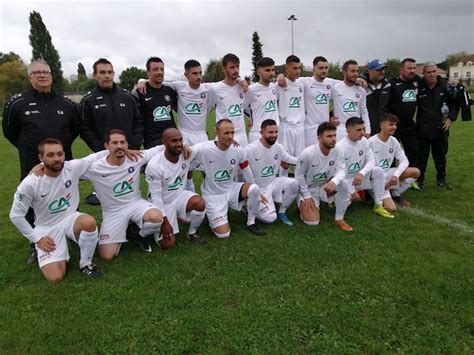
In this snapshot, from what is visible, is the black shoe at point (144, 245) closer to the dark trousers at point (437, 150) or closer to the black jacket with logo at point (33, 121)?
the black jacket with logo at point (33, 121)

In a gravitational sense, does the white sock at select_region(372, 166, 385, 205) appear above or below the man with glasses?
below

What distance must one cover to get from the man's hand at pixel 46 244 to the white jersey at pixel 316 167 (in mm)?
3399

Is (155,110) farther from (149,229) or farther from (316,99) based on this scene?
(316,99)

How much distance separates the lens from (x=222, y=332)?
3252 millimetres

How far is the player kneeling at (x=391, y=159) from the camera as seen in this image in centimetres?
643

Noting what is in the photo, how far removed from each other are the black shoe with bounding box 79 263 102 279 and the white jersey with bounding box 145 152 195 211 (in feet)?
3.54

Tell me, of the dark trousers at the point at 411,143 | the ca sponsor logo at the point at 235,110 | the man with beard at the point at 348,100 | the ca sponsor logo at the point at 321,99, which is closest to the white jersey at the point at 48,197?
the ca sponsor logo at the point at 235,110

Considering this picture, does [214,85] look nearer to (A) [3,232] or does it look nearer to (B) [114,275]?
(B) [114,275]

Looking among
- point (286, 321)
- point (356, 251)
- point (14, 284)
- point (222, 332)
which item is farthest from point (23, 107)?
point (356, 251)

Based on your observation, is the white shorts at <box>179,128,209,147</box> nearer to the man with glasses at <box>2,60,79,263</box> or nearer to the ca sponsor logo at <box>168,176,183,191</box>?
the ca sponsor logo at <box>168,176,183,191</box>

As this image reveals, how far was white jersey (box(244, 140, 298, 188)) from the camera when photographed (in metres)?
5.93

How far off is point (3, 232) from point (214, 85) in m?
3.83

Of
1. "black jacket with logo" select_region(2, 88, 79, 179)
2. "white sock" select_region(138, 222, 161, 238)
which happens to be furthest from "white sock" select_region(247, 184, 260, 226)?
"black jacket with logo" select_region(2, 88, 79, 179)

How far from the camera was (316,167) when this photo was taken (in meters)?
5.95
